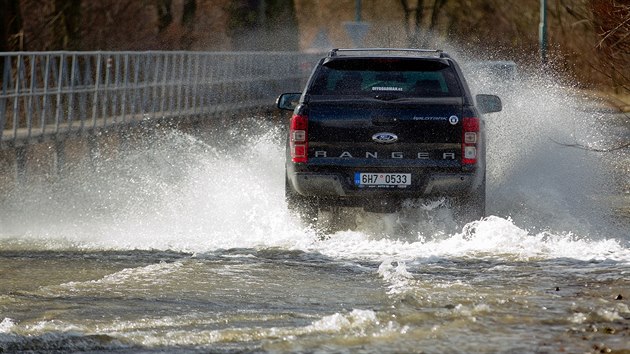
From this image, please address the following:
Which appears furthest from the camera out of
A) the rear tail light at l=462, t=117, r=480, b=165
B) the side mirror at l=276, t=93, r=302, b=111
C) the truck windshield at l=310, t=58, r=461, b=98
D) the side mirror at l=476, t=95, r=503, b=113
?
the side mirror at l=476, t=95, r=503, b=113

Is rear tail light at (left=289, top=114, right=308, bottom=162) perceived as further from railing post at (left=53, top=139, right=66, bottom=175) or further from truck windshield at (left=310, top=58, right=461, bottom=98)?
railing post at (left=53, top=139, right=66, bottom=175)

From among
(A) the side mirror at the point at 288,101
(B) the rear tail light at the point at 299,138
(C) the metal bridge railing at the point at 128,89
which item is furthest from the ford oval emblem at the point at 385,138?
(C) the metal bridge railing at the point at 128,89

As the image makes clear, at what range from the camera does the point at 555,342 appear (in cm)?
886

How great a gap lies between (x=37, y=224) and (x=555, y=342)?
9366 mm

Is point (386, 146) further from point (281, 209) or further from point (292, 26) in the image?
point (292, 26)

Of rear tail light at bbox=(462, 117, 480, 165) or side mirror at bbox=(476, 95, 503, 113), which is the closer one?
rear tail light at bbox=(462, 117, 480, 165)

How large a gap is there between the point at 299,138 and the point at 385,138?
2.39 ft

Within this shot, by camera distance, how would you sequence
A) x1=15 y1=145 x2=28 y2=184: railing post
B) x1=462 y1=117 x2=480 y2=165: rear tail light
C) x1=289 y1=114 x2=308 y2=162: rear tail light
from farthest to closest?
x1=15 y1=145 x2=28 y2=184: railing post < x1=289 y1=114 x2=308 y2=162: rear tail light < x1=462 y1=117 x2=480 y2=165: rear tail light

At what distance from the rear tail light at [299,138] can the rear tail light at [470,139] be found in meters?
1.33

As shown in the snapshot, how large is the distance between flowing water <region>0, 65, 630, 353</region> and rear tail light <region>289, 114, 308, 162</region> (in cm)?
76

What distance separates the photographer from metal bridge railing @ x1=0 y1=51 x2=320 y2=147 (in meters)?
19.2

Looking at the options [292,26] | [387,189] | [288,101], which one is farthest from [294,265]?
[292,26]

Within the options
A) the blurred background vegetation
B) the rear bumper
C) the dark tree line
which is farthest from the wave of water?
the dark tree line

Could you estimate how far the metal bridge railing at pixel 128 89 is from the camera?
1917 cm
